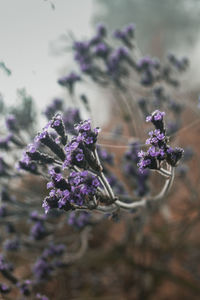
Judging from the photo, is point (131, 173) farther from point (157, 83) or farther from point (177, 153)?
point (177, 153)

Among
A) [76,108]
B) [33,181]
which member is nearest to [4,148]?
[76,108]

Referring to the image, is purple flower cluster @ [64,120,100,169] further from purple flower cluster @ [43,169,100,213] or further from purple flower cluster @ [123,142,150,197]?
purple flower cluster @ [123,142,150,197]

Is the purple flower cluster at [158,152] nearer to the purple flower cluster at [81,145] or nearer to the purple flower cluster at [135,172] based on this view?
the purple flower cluster at [81,145]

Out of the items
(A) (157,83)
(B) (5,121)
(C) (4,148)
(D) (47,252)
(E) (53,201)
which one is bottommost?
(E) (53,201)

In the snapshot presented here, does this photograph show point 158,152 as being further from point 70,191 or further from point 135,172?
point 135,172

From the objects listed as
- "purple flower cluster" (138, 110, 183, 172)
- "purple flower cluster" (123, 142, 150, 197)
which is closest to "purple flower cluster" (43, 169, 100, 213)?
"purple flower cluster" (138, 110, 183, 172)

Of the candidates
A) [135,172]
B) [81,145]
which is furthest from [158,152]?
[135,172]

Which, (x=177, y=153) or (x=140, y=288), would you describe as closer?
(x=177, y=153)

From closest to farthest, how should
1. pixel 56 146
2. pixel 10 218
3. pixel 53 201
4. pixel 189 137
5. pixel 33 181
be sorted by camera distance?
pixel 53 201, pixel 56 146, pixel 10 218, pixel 33 181, pixel 189 137

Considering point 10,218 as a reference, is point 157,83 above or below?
above
